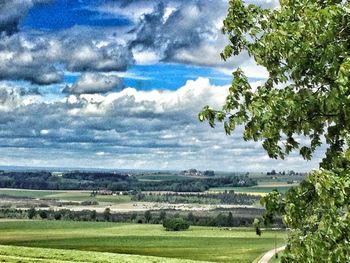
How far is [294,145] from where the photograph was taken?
741 inches

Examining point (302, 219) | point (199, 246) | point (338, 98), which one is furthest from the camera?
point (199, 246)

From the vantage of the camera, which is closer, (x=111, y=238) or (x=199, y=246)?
(x=199, y=246)

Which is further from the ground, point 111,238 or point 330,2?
point 330,2

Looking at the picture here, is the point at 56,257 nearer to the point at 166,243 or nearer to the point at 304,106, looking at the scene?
the point at 304,106

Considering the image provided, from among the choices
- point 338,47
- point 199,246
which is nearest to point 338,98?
point 338,47

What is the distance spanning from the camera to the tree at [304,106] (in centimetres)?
1448

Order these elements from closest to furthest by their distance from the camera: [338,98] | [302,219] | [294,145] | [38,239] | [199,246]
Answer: [338,98]
[302,219]
[294,145]
[199,246]
[38,239]

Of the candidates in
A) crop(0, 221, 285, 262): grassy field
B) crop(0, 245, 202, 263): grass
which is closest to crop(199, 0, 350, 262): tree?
crop(0, 245, 202, 263): grass

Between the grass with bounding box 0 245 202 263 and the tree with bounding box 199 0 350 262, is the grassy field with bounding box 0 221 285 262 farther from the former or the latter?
the tree with bounding box 199 0 350 262

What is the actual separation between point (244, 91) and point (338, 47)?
3.68 meters

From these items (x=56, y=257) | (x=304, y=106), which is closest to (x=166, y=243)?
(x=56, y=257)

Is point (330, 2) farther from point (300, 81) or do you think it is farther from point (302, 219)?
point (302, 219)

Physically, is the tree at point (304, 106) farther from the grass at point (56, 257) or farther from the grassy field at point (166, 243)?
the grassy field at point (166, 243)

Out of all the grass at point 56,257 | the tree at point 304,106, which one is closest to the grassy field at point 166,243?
the grass at point 56,257
